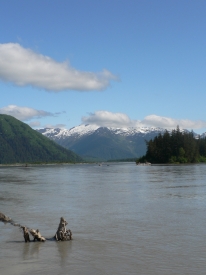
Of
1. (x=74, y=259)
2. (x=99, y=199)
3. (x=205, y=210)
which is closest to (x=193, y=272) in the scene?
(x=74, y=259)

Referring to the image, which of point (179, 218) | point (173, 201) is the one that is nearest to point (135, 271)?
point (179, 218)

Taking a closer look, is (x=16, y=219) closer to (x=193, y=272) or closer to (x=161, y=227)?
(x=161, y=227)

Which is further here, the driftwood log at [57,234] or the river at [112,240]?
the driftwood log at [57,234]

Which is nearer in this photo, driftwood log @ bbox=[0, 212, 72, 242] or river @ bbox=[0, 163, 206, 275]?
river @ bbox=[0, 163, 206, 275]

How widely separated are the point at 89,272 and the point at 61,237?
21.5 feet

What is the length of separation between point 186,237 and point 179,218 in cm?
652

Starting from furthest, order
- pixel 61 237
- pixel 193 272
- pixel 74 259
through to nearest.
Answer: pixel 61 237
pixel 74 259
pixel 193 272

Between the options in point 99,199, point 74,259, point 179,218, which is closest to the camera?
point 74,259

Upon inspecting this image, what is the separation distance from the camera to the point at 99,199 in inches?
1731

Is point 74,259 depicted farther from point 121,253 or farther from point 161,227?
point 161,227

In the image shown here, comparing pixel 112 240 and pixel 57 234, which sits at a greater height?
pixel 57 234

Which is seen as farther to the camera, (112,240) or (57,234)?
(57,234)

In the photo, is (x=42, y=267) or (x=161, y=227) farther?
(x=161, y=227)

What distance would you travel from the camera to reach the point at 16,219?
31.1m
